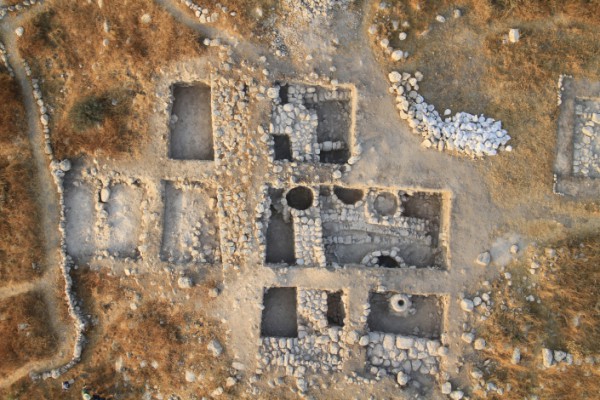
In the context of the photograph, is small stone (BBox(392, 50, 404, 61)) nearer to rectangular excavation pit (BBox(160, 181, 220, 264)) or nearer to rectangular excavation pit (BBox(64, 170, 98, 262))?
rectangular excavation pit (BBox(160, 181, 220, 264))

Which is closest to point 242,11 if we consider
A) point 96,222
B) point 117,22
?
point 117,22

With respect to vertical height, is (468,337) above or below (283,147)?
below

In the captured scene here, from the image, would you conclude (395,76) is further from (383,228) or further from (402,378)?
(402,378)

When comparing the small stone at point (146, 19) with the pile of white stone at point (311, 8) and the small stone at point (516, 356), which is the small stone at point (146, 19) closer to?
the pile of white stone at point (311, 8)

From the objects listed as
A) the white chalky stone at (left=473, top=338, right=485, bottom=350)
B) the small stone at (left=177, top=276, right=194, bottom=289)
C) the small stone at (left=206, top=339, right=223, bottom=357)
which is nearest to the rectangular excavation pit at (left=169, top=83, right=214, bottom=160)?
the small stone at (left=177, top=276, right=194, bottom=289)

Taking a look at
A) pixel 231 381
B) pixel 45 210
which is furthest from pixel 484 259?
pixel 45 210

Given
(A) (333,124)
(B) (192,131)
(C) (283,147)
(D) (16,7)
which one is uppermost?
(D) (16,7)
